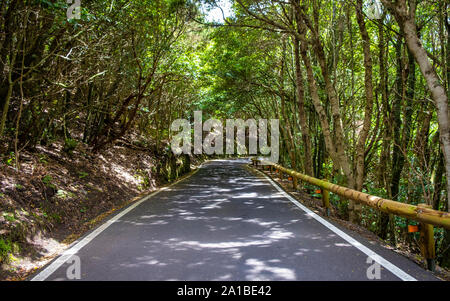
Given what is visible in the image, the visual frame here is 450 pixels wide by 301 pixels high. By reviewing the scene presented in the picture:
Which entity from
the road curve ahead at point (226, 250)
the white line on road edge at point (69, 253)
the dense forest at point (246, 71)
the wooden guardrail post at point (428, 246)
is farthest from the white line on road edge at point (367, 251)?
the white line on road edge at point (69, 253)

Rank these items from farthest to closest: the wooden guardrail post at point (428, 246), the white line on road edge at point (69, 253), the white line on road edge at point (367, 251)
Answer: the wooden guardrail post at point (428, 246) < the white line on road edge at point (69, 253) < the white line on road edge at point (367, 251)

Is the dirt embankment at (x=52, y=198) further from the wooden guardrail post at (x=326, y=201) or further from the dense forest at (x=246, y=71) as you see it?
the wooden guardrail post at (x=326, y=201)

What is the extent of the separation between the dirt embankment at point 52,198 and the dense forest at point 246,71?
0.76ft

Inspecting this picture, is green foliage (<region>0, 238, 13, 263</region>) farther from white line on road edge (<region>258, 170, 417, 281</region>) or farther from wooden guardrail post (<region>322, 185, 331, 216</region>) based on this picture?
wooden guardrail post (<region>322, 185, 331, 216</region>)

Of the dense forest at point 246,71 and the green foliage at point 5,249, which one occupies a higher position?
the dense forest at point 246,71

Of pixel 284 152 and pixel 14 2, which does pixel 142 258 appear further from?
pixel 284 152

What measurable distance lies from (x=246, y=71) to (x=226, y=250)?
14928 millimetres

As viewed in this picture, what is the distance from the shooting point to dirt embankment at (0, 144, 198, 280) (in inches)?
206

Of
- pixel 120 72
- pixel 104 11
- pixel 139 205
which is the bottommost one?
pixel 139 205

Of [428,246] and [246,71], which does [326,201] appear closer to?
[428,246]

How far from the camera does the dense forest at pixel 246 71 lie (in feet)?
26.6
